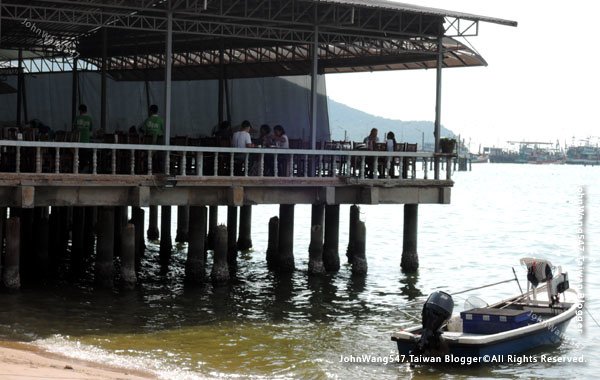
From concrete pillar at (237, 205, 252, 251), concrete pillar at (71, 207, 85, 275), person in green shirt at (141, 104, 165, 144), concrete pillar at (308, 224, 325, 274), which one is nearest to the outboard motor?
person in green shirt at (141, 104, 165, 144)

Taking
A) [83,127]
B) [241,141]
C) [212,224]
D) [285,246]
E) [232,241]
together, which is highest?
[83,127]

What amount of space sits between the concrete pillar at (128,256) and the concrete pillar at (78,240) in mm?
4840

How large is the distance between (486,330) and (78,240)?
14171mm

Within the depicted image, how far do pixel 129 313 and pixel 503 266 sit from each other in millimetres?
21456

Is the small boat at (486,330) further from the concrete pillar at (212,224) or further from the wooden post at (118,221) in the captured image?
the concrete pillar at (212,224)

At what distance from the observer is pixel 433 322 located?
1894cm

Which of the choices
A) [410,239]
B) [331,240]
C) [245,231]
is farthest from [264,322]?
[245,231]

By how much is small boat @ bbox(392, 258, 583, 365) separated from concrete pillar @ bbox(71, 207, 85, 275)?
1264cm

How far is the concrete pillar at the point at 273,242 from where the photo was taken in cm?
3209

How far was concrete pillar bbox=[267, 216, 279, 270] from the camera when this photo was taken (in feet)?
105

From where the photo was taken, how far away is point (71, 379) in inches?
582

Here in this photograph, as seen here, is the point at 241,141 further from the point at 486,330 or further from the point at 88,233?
the point at 88,233

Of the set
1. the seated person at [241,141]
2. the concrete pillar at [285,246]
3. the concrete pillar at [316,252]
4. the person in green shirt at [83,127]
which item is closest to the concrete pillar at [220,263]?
the seated person at [241,141]

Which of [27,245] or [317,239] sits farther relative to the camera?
[27,245]
